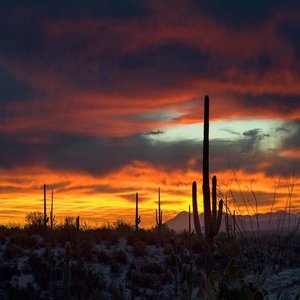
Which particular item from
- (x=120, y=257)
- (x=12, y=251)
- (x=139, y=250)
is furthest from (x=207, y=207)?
(x=139, y=250)

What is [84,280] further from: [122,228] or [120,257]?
[122,228]

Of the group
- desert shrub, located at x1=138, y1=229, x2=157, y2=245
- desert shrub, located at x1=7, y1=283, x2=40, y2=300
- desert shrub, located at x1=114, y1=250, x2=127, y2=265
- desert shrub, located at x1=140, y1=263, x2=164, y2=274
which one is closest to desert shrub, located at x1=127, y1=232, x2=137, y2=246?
desert shrub, located at x1=138, y1=229, x2=157, y2=245

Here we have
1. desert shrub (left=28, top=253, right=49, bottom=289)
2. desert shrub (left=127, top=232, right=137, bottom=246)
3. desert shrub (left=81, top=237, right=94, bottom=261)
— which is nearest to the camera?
desert shrub (left=28, top=253, right=49, bottom=289)

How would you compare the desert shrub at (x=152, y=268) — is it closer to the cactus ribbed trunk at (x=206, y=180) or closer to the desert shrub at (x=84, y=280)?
the desert shrub at (x=84, y=280)

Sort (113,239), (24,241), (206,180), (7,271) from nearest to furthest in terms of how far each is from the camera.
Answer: (206,180) < (7,271) < (24,241) < (113,239)

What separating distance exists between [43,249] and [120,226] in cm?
863

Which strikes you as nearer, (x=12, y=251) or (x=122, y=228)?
(x=12, y=251)

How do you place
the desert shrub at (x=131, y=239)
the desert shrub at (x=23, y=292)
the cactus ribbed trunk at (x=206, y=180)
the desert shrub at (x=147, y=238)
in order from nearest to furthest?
the cactus ribbed trunk at (x=206, y=180) < the desert shrub at (x=23, y=292) < the desert shrub at (x=131, y=239) < the desert shrub at (x=147, y=238)

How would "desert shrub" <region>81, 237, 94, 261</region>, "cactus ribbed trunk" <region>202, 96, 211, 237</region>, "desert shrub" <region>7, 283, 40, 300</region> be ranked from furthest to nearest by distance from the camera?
"desert shrub" <region>81, 237, 94, 261</region> < "desert shrub" <region>7, 283, 40, 300</region> < "cactus ribbed trunk" <region>202, 96, 211, 237</region>

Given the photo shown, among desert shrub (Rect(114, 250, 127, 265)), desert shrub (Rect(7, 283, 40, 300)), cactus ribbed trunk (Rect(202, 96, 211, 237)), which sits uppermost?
cactus ribbed trunk (Rect(202, 96, 211, 237))

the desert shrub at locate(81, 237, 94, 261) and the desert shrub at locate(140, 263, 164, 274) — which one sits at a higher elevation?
the desert shrub at locate(81, 237, 94, 261)

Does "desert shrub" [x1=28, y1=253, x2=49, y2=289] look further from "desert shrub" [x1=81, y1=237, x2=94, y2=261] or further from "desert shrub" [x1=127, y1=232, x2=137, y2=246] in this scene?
"desert shrub" [x1=127, y1=232, x2=137, y2=246]

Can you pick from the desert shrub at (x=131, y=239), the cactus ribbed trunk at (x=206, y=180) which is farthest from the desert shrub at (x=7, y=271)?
the cactus ribbed trunk at (x=206, y=180)

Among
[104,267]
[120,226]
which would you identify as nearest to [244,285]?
[104,267]
